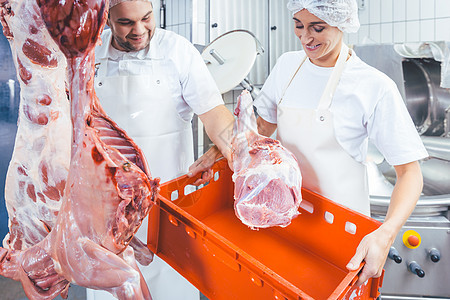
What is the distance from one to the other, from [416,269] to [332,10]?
128cm

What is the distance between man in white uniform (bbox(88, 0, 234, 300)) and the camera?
43.8 inches

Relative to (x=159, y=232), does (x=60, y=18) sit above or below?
above

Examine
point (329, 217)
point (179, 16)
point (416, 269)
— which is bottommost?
point (416, 269)

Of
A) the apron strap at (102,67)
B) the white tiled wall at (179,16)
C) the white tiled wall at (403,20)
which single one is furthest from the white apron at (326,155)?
the white tiled wall at (403,20)

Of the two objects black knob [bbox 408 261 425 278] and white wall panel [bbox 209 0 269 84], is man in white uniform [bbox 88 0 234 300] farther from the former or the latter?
black knob [bbox 408 261 425 278]

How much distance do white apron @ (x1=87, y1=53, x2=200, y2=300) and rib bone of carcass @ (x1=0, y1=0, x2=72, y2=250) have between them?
52 cm

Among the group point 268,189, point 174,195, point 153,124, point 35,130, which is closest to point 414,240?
point 268,189

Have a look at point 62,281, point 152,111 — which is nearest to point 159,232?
point 62,281

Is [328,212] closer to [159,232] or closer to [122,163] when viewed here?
[159,232]

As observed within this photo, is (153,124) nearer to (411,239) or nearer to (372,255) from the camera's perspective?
(372,255)

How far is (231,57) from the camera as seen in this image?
4.75 ft

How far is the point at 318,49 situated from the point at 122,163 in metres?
0.92

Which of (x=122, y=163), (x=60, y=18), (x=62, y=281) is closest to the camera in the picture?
(x=60, y=18)

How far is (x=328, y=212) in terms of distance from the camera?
1091 millimetres
